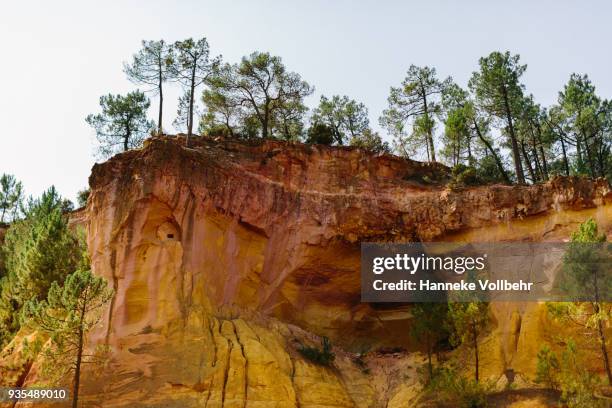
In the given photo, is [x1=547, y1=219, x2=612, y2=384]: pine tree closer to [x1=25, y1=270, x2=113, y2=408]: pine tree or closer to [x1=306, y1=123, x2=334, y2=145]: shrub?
[x1=25, y1=270, x2=113, y2=408]: pine tree

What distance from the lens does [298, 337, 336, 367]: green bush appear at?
104ft

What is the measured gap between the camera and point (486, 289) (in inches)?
1245

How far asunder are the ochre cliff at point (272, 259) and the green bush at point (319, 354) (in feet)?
1.16

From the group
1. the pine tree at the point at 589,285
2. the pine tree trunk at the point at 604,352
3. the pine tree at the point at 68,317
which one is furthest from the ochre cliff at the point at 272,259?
the pine tree trunk at the point at 604,352

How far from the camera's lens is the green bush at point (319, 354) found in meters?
31.7

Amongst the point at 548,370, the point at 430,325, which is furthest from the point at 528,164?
the point at 548,370

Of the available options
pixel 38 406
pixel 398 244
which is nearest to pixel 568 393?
pixel 398 244

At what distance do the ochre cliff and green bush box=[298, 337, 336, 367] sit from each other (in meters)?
0.36

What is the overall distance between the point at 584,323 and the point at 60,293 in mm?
20580

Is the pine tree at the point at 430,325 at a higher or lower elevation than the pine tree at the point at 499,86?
lower

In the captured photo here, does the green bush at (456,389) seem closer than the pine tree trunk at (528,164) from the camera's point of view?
Yes

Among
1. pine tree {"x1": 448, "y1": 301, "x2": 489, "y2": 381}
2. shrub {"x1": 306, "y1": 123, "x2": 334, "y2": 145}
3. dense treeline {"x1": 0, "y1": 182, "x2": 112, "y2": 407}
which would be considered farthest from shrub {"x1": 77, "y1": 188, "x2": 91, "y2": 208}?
pine tree {"x1": 448, "y1": 301, "x2": 489, "y2": 381}

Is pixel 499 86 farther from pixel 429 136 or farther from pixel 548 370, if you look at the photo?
pixel 548 370

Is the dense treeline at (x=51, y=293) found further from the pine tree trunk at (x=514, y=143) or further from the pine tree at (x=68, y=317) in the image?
the pine tree trunk at (x=514, y=143)
